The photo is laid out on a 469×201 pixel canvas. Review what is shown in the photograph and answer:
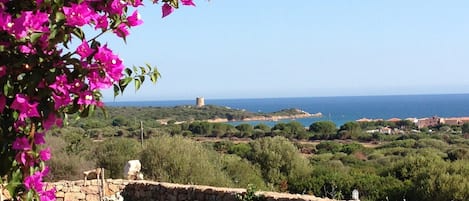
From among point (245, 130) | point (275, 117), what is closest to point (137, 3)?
point (245, 130)

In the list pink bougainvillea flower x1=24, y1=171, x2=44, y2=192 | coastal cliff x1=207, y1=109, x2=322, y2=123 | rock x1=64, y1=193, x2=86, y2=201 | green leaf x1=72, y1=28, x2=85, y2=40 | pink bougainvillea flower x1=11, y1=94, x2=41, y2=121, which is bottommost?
coastal cliff x1=207, y1=109, x2=322, y2=123

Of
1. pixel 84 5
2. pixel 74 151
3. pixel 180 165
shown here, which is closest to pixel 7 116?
pixel 84 5

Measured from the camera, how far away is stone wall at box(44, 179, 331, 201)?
9703mm

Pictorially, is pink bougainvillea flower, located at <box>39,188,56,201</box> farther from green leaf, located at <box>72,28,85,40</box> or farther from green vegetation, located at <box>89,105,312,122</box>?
green vegetation, located at <box>89,105,312,122</box>

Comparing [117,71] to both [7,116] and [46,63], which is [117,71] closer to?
[46,63]

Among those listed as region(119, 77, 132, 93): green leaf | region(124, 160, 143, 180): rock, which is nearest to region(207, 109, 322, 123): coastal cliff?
region(124, 160, 143, 180): rock

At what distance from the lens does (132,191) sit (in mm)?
11297

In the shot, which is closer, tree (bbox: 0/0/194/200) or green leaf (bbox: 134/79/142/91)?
tree (bbox: 0/0/194/200)

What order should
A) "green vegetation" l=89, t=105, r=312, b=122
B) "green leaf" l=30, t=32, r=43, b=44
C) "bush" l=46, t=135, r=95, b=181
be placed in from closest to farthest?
"green leaf" l=30, t=32, r=43, b=44 → "bush" l=46, t=135, r=95, b=181 → "green vegetation" l=89, t=105, r=312, b=122

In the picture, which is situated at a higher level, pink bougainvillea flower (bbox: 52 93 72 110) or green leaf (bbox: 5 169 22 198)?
pink bougainvillea flower (bbox: 52 93 72 110)

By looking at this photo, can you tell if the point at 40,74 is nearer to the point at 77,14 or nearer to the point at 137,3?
the point at 77,14

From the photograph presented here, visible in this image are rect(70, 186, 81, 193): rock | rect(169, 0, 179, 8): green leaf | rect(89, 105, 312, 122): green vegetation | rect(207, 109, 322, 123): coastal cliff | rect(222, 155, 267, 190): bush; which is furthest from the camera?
rect(207, 109, 322, 123): coastal cliff

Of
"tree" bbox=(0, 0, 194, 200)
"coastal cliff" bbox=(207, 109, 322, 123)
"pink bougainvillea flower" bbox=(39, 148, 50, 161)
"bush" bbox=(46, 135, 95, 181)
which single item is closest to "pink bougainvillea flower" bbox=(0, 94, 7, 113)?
"tree" bbox=(0, 0, 194, 200)

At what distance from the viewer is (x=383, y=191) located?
36.7 feet
